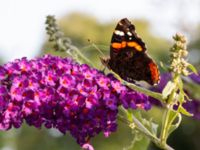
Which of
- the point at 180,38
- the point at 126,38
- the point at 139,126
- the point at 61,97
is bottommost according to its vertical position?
the point at 139,126

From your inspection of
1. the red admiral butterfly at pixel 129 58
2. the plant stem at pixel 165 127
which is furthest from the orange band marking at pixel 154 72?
the plant stem at pixel 165 127

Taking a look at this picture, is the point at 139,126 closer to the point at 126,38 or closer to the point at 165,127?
the point at 165,127

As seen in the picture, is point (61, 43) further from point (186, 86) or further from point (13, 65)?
point (186, 86)

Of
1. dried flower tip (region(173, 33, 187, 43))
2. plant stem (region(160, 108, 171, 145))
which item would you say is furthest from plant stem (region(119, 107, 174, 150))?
dried flower tip (region(173, 33, 187, 43))

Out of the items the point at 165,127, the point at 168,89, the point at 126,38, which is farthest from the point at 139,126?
the point at 126,38

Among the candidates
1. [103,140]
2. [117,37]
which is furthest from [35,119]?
[103,140]

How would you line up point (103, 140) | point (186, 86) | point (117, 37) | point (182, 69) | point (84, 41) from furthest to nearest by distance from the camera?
point (84, 41)
point (103, 140)
point (186, 86)
point (117, 37)
point (182, 69)
